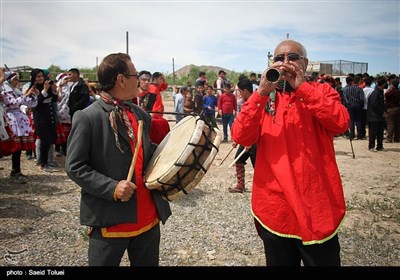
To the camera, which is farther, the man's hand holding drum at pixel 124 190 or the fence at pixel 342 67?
the fence at pixel 342 67

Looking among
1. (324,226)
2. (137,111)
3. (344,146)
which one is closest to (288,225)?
(324,226)

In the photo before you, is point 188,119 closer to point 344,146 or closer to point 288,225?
point 288,225

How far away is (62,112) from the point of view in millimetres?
8234

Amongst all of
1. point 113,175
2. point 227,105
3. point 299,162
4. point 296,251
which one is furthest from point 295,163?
point 227,105

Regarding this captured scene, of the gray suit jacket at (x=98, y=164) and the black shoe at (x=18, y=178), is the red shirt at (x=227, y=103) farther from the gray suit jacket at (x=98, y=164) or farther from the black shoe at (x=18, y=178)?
the gray suit jacket at (x=98, y=164)

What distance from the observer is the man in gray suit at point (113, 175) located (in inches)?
75.7

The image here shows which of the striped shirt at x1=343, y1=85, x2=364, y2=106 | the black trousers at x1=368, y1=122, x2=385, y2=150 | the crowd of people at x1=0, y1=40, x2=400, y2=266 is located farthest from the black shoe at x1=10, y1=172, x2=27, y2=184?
the striped shirt at x1=343, y1=85, x2=364, y2=106

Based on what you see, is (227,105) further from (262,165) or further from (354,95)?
(262,165)

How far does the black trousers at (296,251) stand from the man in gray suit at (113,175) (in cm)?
75

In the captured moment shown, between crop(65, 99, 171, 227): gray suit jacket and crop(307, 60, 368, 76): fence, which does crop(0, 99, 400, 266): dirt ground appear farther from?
crop(307, 60, 368, 76): fence

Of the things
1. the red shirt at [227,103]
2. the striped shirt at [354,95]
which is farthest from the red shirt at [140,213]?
the striped shirt at [354,95]

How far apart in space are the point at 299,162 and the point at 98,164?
1274 mm

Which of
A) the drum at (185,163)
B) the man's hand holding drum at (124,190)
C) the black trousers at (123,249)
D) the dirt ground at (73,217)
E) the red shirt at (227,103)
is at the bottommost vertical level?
the dirt ground at (73,217)

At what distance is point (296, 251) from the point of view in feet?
6.82
